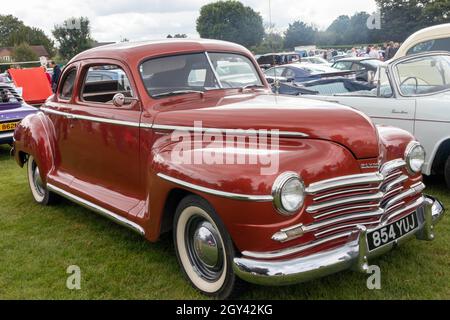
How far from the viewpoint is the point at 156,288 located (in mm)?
3516

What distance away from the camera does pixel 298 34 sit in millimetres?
54375

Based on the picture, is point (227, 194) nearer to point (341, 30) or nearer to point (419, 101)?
point (419, 101)

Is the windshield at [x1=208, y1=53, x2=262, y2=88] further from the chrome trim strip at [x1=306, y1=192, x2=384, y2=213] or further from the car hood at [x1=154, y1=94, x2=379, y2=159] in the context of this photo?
the chrome trim strip at [x1=306, y1=192, x2=384, y2=213]

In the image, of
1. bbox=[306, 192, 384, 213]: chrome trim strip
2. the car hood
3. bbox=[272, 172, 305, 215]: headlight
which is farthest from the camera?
the car hood

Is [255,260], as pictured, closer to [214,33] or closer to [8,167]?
[8,167]

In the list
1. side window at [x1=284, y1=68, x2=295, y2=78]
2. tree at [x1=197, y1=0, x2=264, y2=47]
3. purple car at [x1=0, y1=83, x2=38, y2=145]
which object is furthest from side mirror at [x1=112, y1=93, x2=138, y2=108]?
tree at [x1=197, y1=0, x2=264, y2=47]

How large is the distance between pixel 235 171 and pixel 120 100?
59.7 inches

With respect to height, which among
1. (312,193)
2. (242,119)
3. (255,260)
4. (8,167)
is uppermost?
(242,119)

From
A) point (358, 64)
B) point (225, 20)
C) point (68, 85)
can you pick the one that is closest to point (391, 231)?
point (68, 85)

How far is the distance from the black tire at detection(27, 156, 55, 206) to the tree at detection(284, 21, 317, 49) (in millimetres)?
49380

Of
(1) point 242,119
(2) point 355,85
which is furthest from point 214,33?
(1) point 242,119

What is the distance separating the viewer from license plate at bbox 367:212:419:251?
9.77ft
